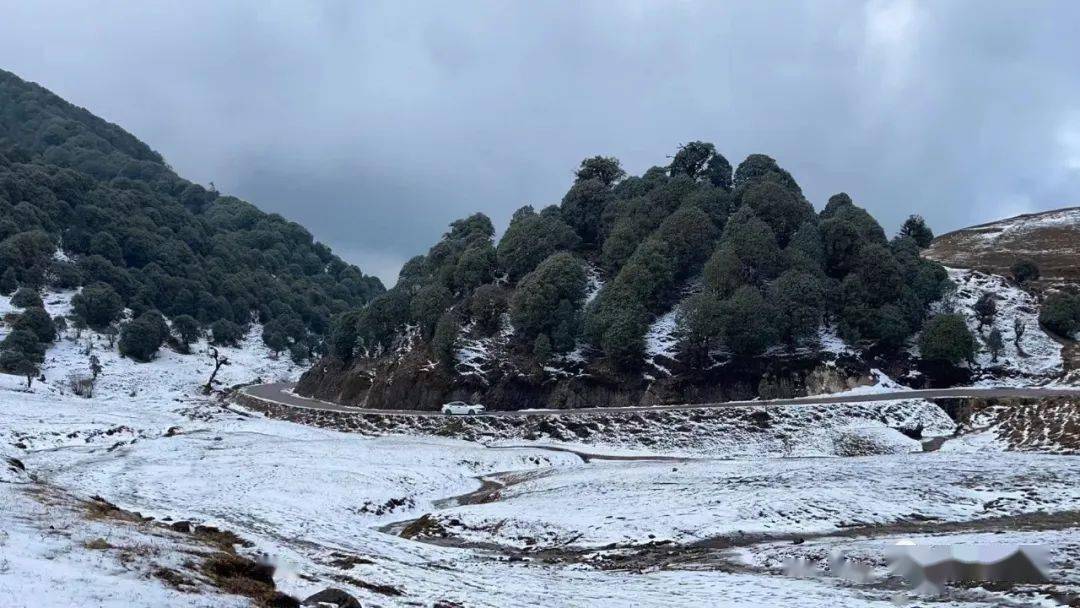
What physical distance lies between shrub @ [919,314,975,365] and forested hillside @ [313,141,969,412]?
0.48 metres

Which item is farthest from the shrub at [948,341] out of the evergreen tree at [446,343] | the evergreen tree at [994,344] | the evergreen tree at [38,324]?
the evergreen tree at [38,324]

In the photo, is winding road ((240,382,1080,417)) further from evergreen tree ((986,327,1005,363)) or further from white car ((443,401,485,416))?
evergreen tree ((986,327,1005,363))

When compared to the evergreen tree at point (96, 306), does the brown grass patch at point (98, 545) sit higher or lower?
lower

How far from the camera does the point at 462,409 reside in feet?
204

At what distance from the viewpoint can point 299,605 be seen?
12.5m

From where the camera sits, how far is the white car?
6169 centimetres

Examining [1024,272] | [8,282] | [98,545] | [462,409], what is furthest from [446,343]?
[8,282]

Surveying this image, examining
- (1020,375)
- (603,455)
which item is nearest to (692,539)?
(603,455)

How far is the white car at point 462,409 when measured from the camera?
202ft

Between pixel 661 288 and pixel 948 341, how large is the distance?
25.6 m

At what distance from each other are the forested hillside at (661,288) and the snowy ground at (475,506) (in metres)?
14.3

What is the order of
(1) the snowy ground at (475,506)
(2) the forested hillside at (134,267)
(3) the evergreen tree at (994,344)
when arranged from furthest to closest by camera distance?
1. (2) the forested hillside at (134,267)
2. (3) the evergreen tree at (994,344)
3. (1) the snowy ground at (475,506)

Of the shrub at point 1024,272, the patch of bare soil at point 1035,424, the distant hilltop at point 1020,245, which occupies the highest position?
the distant hilltop at point 1020,245

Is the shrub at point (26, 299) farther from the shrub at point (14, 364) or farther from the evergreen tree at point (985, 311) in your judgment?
the evergreen tree at point (985, 311)
